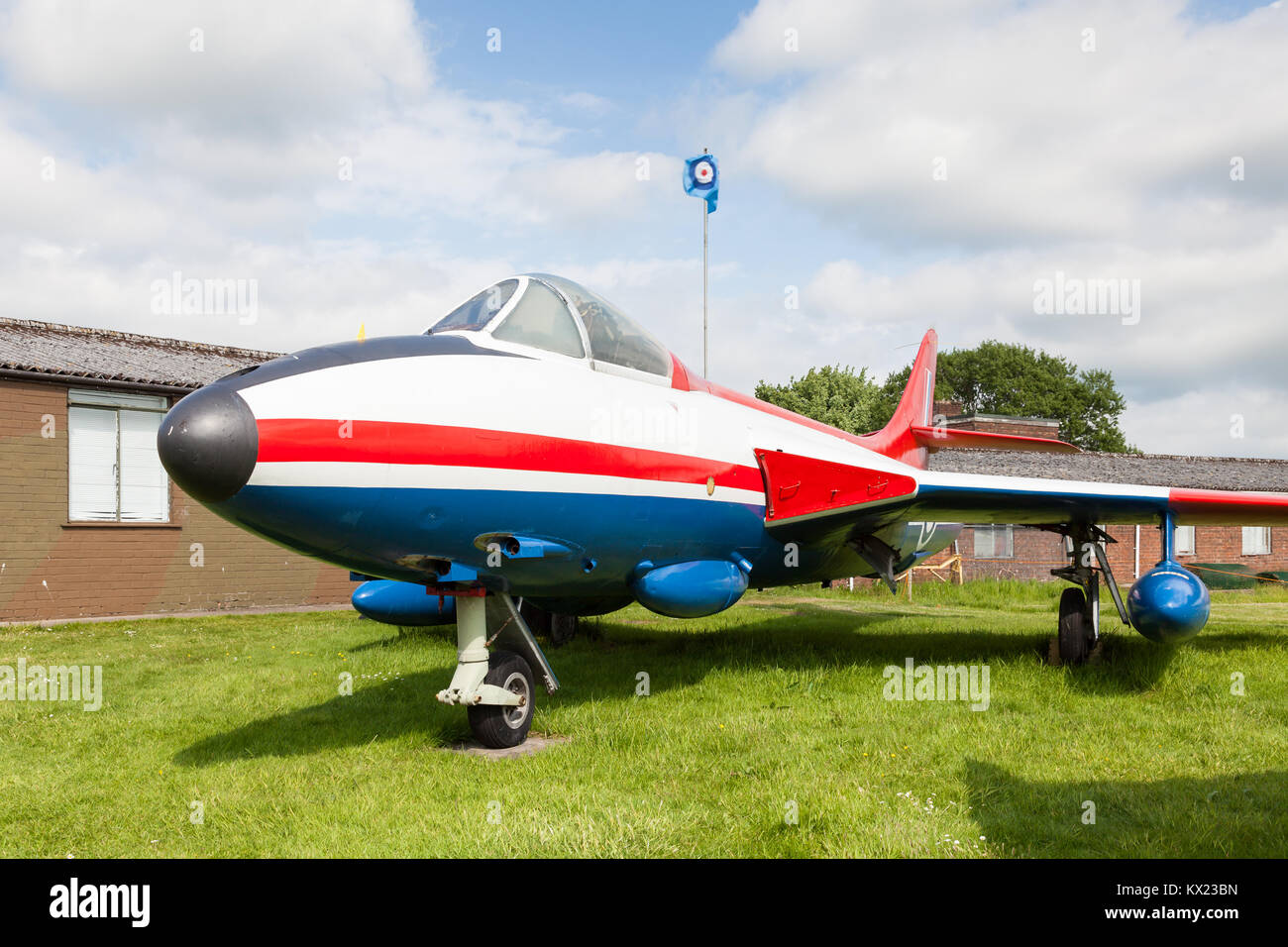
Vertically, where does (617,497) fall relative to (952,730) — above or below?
above

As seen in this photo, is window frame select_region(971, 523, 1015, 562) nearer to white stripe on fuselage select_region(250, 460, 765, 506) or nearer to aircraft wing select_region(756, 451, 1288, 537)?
aircraft wing select_region(756, 451, 1288, 537)

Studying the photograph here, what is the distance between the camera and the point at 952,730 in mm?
6387

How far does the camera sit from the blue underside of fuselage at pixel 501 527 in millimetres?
4703

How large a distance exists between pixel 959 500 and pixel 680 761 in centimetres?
447

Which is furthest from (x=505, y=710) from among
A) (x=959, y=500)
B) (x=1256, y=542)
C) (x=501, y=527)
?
(x=1256, y=542)

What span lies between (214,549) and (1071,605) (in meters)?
16.3

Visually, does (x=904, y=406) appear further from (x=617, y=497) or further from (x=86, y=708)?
(x=86, y=708)

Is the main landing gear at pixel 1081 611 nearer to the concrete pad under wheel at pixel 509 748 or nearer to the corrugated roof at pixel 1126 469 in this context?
the concrete pad under wheel at pixel 509 748

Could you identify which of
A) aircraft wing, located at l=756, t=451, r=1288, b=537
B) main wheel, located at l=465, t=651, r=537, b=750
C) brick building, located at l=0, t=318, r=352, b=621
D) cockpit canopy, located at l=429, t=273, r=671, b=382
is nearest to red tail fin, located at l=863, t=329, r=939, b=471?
aircraft wing, located at l=756, t=451, r=1288, b=537

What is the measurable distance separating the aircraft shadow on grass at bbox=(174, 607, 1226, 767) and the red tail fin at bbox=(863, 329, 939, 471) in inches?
111

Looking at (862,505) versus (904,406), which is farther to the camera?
(904,406)

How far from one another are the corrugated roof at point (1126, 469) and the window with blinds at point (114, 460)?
2692 centimetres
